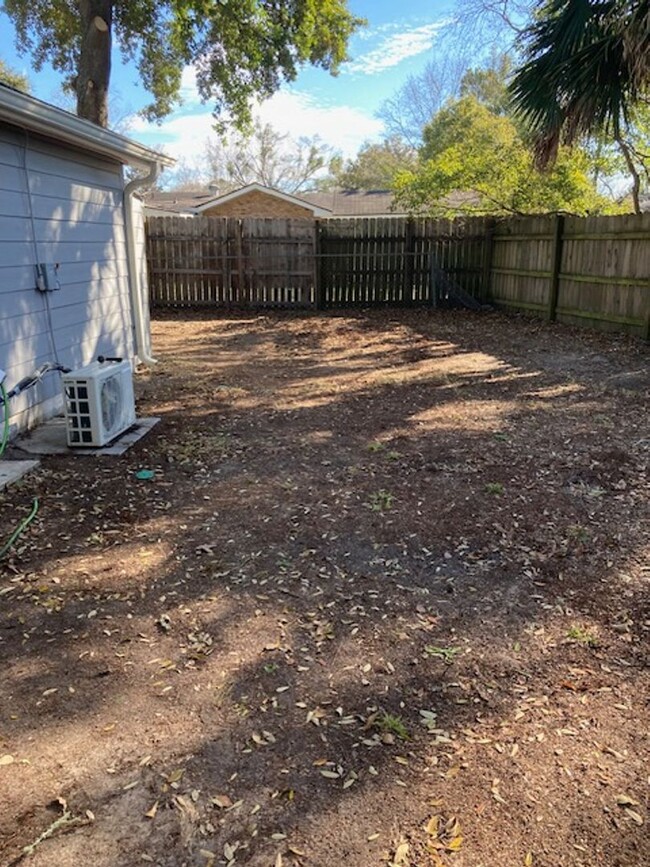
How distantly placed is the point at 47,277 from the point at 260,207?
57.0 feet

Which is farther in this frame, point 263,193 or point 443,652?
point 263,193

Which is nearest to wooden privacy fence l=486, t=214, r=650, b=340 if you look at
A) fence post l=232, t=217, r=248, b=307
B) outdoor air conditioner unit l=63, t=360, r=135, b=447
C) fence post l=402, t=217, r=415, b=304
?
fence post l=402, t=217, r=415, b=304

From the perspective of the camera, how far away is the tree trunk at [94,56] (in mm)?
10812

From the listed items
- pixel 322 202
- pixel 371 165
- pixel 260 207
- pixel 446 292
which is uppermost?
pixel 371 165

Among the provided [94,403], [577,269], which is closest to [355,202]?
[577,269]

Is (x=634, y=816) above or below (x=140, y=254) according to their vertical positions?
below

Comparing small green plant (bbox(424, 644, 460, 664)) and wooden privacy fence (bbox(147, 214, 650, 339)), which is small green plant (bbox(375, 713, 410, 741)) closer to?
small green plant (bbox(424, 644, 460, 664))

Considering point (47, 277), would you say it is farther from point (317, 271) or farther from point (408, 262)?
point (408, 262)

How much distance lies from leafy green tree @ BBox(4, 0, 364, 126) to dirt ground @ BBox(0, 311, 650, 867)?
944cm

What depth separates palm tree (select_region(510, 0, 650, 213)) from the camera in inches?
251

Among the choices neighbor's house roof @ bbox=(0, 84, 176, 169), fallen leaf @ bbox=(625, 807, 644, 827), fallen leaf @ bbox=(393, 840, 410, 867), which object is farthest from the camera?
neighbor's house roof @ bbox=(0, 84, 176, 169)

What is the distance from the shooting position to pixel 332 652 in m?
2.45

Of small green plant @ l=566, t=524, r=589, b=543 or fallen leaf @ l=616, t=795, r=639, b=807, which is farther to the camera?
small green plant @ l=566, t=524, r=589, b=543

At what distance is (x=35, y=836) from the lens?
165 centimetres
